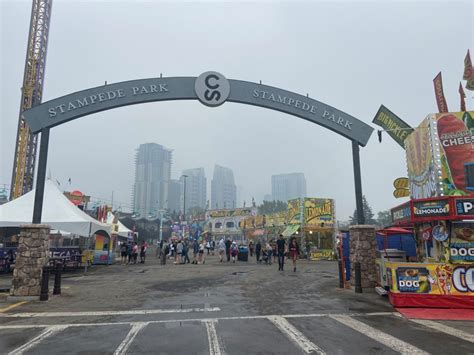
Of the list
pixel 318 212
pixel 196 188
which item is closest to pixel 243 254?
pixel 318 212

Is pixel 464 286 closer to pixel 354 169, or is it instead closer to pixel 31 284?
pixel 354 169

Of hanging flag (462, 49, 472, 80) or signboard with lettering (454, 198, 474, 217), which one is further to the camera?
hanging flag (462, 49, 472, 80)

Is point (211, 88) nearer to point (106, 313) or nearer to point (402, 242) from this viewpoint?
point (106, 313)

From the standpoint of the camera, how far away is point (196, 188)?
12600 centimetres

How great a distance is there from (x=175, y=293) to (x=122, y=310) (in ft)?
8.65

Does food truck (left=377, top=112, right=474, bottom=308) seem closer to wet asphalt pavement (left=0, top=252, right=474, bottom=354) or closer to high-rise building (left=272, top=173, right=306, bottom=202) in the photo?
wet asphalt pavement (left=0, top=252, right=474, bottom=354)

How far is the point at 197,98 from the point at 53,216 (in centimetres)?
1005

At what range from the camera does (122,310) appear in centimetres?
843

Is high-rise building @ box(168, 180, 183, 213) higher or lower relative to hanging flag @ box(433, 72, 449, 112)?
higher

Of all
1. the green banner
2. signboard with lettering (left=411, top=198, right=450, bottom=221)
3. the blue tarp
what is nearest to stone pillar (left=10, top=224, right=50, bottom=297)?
signboard with lettering (left=411, top=198, right=450, bottom=221)

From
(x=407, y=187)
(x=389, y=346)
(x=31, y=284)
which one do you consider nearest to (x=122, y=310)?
(x=31, y=284)

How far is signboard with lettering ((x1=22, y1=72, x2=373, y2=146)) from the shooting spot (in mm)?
11102

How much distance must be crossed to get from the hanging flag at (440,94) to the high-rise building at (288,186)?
122184 millimetres

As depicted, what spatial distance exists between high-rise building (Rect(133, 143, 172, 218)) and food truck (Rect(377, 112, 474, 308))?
8546 cm
